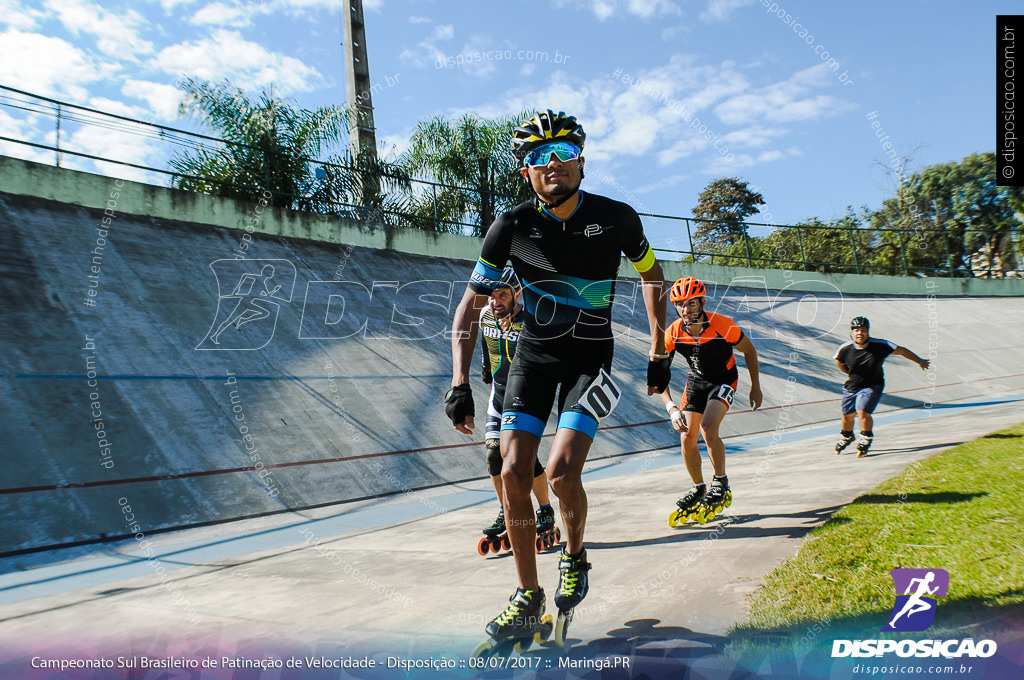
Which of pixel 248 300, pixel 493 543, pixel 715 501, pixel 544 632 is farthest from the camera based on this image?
pixel 248 300

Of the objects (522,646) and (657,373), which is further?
(657,373)

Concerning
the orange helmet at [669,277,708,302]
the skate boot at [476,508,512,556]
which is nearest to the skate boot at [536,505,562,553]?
the skate boot at [476,508,512,556]

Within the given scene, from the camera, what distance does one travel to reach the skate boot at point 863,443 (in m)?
7.95

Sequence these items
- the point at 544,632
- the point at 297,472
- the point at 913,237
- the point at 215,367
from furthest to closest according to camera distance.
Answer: the point at 913,237, the point at 215,367, the point at 297,472, the point at 544,632

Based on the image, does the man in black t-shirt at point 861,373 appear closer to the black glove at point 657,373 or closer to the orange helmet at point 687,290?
the orange helmet at point 687,290

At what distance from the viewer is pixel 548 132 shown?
3.07m

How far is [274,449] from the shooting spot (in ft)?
23.0

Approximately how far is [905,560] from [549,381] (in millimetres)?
1975

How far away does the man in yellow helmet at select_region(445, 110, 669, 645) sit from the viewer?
294cm

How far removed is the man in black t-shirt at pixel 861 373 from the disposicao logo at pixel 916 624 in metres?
6.13

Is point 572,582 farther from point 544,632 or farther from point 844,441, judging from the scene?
point 844,441

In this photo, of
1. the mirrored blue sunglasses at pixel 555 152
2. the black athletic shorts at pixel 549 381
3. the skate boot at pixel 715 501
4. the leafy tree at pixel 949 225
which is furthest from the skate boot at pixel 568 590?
the leafy tree at pixel 949 225

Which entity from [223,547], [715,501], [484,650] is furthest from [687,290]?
[223,547]

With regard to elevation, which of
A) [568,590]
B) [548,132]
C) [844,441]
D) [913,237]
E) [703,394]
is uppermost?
[913,237]
